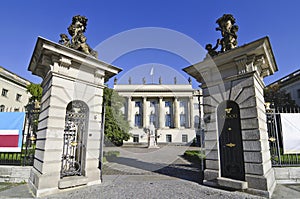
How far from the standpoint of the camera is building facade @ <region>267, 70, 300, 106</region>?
83.9 feet

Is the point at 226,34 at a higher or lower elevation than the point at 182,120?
higher

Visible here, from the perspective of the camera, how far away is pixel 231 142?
6.44 m

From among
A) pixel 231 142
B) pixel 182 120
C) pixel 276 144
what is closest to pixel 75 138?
pixel 231 142

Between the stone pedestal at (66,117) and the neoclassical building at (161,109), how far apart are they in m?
36.8

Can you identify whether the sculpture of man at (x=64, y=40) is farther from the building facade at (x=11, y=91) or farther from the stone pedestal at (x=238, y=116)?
the building facade at (x=11, y=91)

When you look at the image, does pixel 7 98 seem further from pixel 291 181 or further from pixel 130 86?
pixel 291 181

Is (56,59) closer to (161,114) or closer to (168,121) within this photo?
(161,114)

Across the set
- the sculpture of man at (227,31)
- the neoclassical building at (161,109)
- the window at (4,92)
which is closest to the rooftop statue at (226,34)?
the sculpture of man at (227,31)

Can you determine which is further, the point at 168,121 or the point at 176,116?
the point at 168,121

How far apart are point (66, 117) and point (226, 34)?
263 inches

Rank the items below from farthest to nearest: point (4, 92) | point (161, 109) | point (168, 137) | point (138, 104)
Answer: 1. point (138, 104)
2. point (161, 109)
3. point (168, 137)
4. point (4, 92)

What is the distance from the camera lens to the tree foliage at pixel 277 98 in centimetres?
2356

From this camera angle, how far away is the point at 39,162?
5.82m

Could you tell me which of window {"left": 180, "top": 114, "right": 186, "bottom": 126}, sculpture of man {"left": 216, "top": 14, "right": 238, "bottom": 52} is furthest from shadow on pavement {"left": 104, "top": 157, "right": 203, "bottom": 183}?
window {"left": 180, "top": 114, "right": 186, "bottom": 126}
